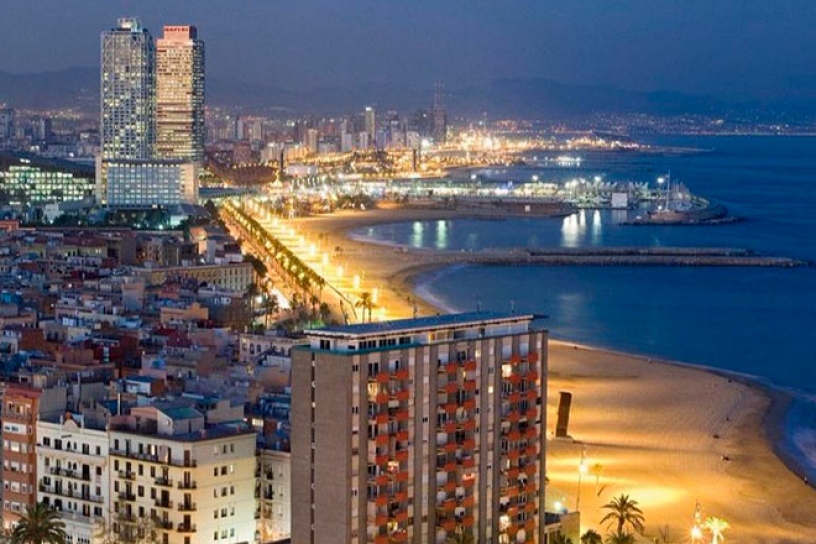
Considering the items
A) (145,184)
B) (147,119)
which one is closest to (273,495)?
(145,184)

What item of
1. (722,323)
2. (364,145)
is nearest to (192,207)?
(722,323)

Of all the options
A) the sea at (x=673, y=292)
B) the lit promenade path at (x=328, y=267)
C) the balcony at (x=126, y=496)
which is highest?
the balcony at (x=126, y=496)

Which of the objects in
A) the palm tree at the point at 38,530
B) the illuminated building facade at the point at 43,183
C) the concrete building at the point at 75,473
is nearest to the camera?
the palm tree at the point at 38,530

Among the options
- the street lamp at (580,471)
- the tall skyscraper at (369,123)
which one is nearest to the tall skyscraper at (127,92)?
the street lamp at (580,471)

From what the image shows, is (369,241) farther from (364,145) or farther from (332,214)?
(364,145)

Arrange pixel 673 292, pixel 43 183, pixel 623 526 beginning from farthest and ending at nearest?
pixel 43 183
pixel 673 292
pixel 623 526

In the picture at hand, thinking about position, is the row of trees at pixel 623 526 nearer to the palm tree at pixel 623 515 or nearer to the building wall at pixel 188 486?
the palm tree at pixel 623 515

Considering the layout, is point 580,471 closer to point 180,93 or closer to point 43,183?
point 43,183
